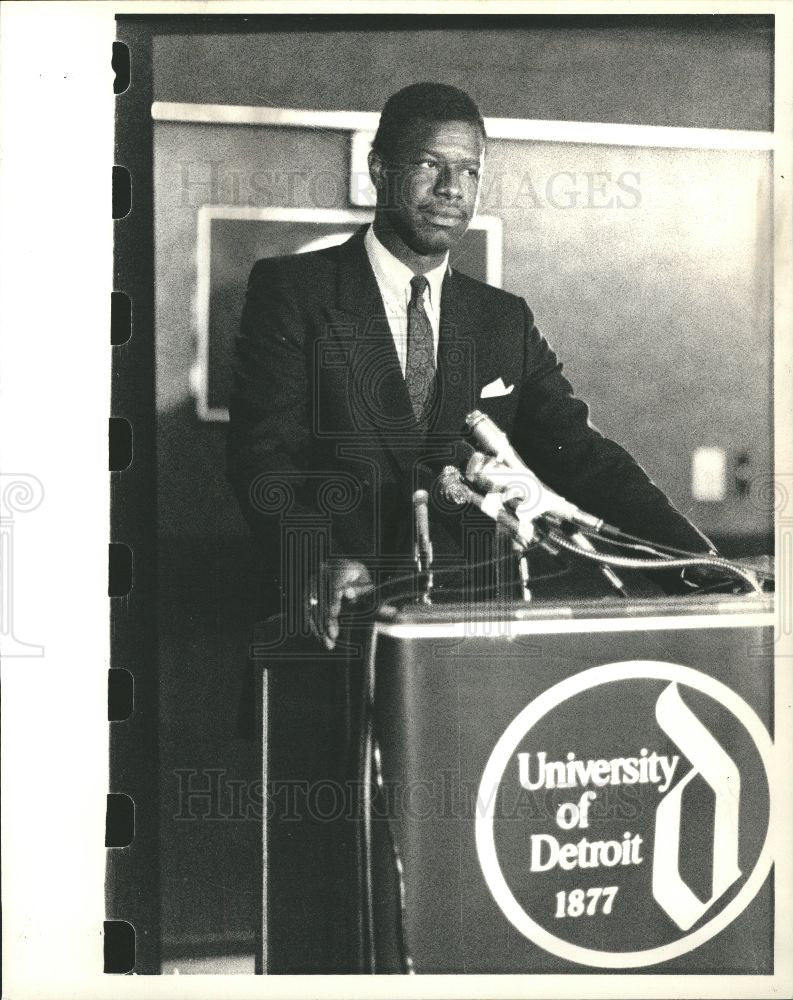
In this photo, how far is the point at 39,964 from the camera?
1.29 m

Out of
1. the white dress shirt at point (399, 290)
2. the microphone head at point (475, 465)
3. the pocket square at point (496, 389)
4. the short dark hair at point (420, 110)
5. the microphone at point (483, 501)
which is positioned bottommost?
the microphone at point (483, 501)

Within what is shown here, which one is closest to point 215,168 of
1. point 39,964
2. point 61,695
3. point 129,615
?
point 129,615

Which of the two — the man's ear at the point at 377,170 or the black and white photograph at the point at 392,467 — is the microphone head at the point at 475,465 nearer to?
the black and white photograph at the point at 392,467

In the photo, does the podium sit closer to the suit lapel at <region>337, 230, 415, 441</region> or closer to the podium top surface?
the podium top surface

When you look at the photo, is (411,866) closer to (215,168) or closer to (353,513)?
(353,513)

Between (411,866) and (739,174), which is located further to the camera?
(739,174)

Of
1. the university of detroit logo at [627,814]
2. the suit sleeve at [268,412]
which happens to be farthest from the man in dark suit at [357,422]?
the university of detroit logo at [627,814]

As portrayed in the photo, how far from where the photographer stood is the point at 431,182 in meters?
1.26

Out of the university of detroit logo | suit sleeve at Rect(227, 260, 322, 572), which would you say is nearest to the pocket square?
suit sleeve at Rect(227, 260, 322, 572)

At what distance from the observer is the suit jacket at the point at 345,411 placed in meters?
1.26

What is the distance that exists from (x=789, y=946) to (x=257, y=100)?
1.28 metres

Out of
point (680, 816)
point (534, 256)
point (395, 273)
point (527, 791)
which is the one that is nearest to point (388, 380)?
point (395, 273)

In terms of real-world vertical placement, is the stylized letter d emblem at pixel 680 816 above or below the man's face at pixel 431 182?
below

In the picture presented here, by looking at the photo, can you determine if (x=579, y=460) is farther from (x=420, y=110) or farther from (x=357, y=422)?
(x=420, y=110)
